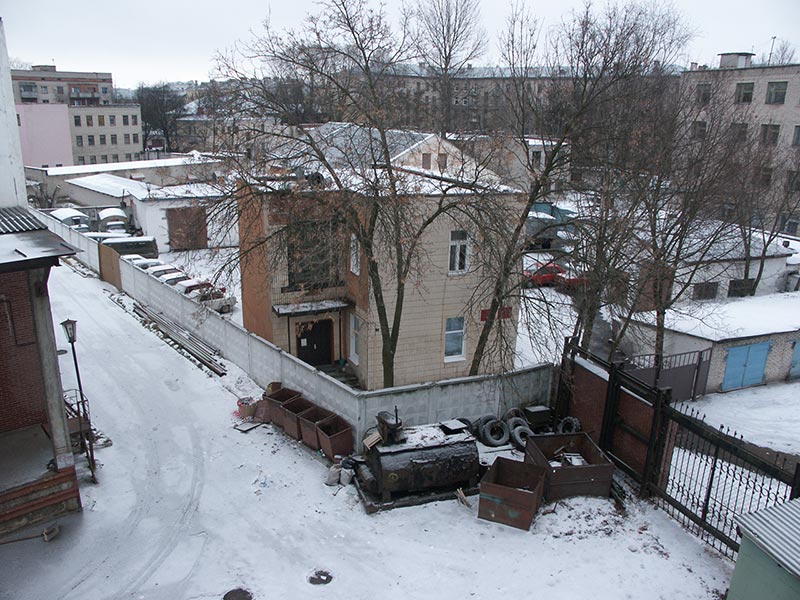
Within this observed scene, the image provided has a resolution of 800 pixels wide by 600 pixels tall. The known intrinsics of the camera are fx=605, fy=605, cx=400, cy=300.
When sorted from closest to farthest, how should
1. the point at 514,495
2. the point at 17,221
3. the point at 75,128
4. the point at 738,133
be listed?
the point at 514,495
the point at 17,221
the point at 738,133
the point at 75,128

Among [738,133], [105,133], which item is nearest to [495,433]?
[738,133]

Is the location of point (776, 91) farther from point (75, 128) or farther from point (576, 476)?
point (75, 128)

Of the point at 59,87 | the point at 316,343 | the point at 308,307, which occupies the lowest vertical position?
the point at 316,343

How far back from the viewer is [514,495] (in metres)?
10.2

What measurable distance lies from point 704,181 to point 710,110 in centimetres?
385

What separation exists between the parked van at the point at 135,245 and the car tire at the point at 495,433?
75.7 feet

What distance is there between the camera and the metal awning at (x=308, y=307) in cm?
1698

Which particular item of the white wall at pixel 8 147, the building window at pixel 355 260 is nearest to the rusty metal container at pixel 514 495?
the building window at pixel 355 260

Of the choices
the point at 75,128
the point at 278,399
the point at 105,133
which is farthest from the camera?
the point at 105,133

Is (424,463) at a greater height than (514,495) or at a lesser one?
greater

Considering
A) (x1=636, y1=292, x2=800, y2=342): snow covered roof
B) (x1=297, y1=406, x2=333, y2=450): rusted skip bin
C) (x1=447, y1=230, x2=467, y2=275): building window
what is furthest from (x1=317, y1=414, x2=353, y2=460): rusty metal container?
(x1=636, y1=292, x2=800, y2=342): snow covered roof

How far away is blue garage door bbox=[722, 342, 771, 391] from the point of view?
1848 centimetres

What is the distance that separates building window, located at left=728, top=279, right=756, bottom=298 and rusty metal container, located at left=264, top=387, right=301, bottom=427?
2033 centimetres

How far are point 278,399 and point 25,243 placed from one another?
634 cm
